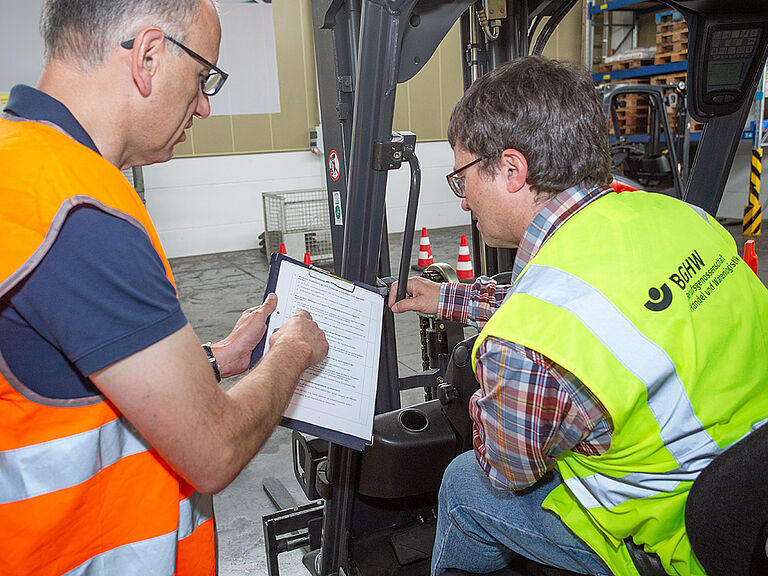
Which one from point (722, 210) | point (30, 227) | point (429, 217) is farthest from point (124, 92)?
point (722, 210)

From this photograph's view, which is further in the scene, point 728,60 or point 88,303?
point 728,60

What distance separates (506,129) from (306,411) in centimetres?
85

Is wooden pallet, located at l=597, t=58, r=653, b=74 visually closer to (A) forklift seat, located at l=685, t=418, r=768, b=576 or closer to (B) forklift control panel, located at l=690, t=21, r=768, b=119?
(B) forklift control panel, located at l=690, t=21, r=768, b=119

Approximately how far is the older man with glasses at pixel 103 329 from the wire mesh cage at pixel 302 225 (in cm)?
698

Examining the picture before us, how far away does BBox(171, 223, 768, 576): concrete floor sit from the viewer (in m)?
3.09

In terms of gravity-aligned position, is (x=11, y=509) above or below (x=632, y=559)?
above

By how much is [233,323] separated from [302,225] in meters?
2.35

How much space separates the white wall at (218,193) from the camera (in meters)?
9.44

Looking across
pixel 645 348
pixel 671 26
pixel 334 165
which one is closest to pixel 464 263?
pixel 334 165

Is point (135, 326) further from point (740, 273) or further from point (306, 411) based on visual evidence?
point (740, 273)

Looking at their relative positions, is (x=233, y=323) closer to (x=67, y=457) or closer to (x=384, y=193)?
(x=384, y=193)

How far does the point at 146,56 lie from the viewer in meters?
1.15

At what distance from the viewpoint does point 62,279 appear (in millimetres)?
969

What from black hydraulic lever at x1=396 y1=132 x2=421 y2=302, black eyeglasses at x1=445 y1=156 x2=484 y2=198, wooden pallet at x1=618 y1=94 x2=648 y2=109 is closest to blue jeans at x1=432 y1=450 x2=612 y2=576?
black hydraulic lever at x1=396 y1=132 x2=421 y2=302
